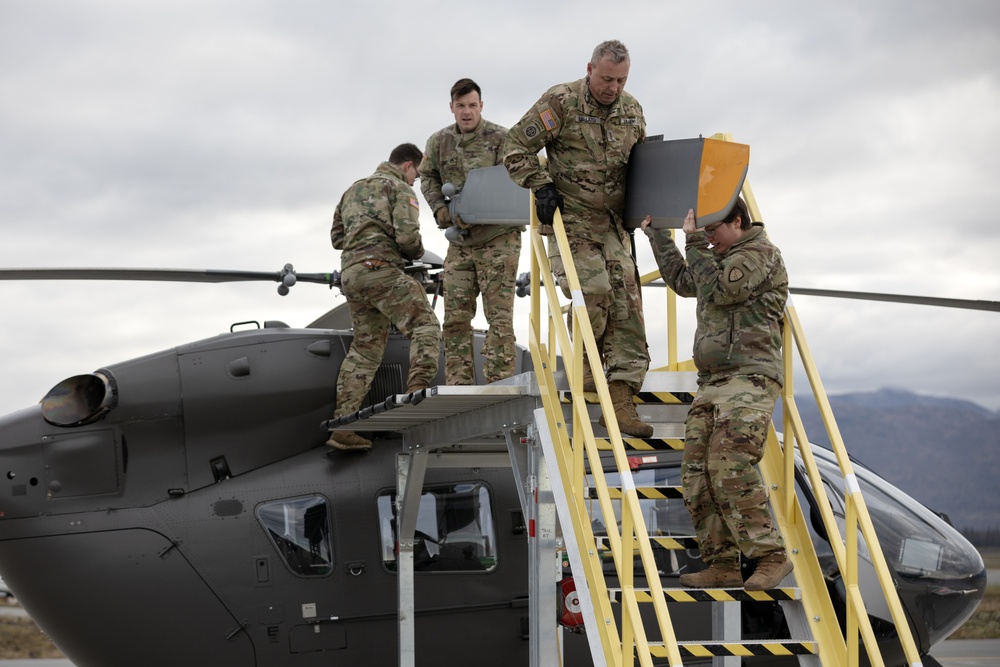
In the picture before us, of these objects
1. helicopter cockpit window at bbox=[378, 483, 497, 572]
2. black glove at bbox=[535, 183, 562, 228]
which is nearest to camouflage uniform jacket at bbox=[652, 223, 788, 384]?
black glove at bbox=[535, 183, 562, 228]

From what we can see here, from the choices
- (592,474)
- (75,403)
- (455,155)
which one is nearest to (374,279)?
(455,155)

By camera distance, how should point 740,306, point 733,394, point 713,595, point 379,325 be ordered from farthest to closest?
point 379,325
point 740,306
point 733,394
point 713,595

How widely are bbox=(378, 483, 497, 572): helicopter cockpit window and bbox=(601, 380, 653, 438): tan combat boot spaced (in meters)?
2.87

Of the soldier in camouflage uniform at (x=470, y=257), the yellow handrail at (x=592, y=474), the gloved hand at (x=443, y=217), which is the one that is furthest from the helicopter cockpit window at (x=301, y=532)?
the yellow handrail at (x=592, y=474)

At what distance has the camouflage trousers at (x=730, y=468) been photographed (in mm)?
5473

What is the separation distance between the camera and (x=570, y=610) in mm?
8008

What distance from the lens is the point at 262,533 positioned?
839 centimetres

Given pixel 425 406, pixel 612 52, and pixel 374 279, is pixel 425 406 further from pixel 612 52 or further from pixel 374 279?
pixel 612 52

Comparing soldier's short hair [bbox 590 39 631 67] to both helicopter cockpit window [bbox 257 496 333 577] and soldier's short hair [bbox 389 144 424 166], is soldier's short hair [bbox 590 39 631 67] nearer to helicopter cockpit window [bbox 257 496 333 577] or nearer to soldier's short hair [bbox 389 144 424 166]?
soldier's short hair [bbox 389 144 424 166]

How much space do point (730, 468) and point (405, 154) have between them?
15.1 ft

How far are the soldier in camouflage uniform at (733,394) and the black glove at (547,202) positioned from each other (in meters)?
0.72

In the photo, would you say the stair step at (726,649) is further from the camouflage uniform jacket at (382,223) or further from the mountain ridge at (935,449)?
the mountain ridge at (935,449)

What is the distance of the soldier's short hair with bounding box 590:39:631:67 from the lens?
6129 millimetres

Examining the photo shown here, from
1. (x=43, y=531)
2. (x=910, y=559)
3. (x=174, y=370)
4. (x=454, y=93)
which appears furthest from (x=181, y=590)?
(x=910, y=559)
